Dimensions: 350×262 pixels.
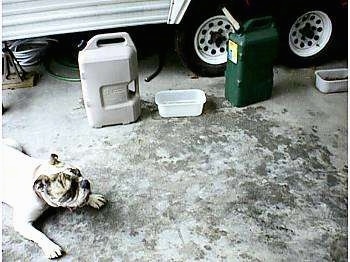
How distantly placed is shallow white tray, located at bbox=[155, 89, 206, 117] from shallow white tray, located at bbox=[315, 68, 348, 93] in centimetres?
86

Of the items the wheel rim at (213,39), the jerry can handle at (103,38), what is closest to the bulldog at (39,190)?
the jerry can handle at (103,38)

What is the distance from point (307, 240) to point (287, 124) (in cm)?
98

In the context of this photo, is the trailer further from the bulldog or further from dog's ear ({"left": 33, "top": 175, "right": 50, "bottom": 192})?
dog's ear ({"left": 33, "top": 175, "right": 50, "bottom": 192})

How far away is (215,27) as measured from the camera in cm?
326

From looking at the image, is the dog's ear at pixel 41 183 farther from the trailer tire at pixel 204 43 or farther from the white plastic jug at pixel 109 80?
the trailer tire at pixel 204 43

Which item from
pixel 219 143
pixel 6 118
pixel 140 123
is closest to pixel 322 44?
pixel 219 143

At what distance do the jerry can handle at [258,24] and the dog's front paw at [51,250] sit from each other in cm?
170

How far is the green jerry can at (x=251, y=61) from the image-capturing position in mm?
2822

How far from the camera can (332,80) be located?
125 inches

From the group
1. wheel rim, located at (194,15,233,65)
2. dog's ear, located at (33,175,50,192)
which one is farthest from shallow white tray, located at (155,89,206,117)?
dog's ear, located at (33,175,50,192)

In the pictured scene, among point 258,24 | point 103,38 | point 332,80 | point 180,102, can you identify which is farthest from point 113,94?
point 332,80

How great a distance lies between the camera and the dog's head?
2.00 m

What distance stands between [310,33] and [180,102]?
1.20m

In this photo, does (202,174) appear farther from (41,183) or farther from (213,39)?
(213,39)
